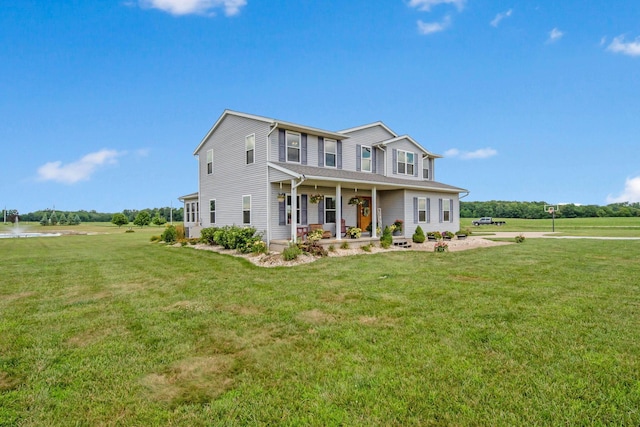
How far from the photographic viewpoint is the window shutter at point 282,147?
1499cm

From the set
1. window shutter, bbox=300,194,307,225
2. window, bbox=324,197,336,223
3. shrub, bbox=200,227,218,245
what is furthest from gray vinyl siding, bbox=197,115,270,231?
window, bbox=324,197,336,223

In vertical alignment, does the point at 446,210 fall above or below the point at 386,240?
above

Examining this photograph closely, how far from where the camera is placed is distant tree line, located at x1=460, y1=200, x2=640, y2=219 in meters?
68.5

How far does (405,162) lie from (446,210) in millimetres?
4173

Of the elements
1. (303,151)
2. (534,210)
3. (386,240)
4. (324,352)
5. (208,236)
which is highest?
(303,151)

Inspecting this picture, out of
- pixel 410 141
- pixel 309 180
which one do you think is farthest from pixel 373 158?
pixel 309 180

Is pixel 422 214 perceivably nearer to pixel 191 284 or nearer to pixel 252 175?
pixel 252 175

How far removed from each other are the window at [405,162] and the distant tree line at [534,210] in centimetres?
5768

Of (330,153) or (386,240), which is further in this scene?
(330,153)

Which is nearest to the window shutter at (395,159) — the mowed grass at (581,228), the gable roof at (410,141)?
the gable roof at (410,141)

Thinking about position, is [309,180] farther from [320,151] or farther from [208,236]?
[208,236]

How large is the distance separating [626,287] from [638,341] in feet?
13.2

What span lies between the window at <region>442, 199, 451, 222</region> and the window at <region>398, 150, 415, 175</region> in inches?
115

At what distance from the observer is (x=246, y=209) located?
15.8 meters
